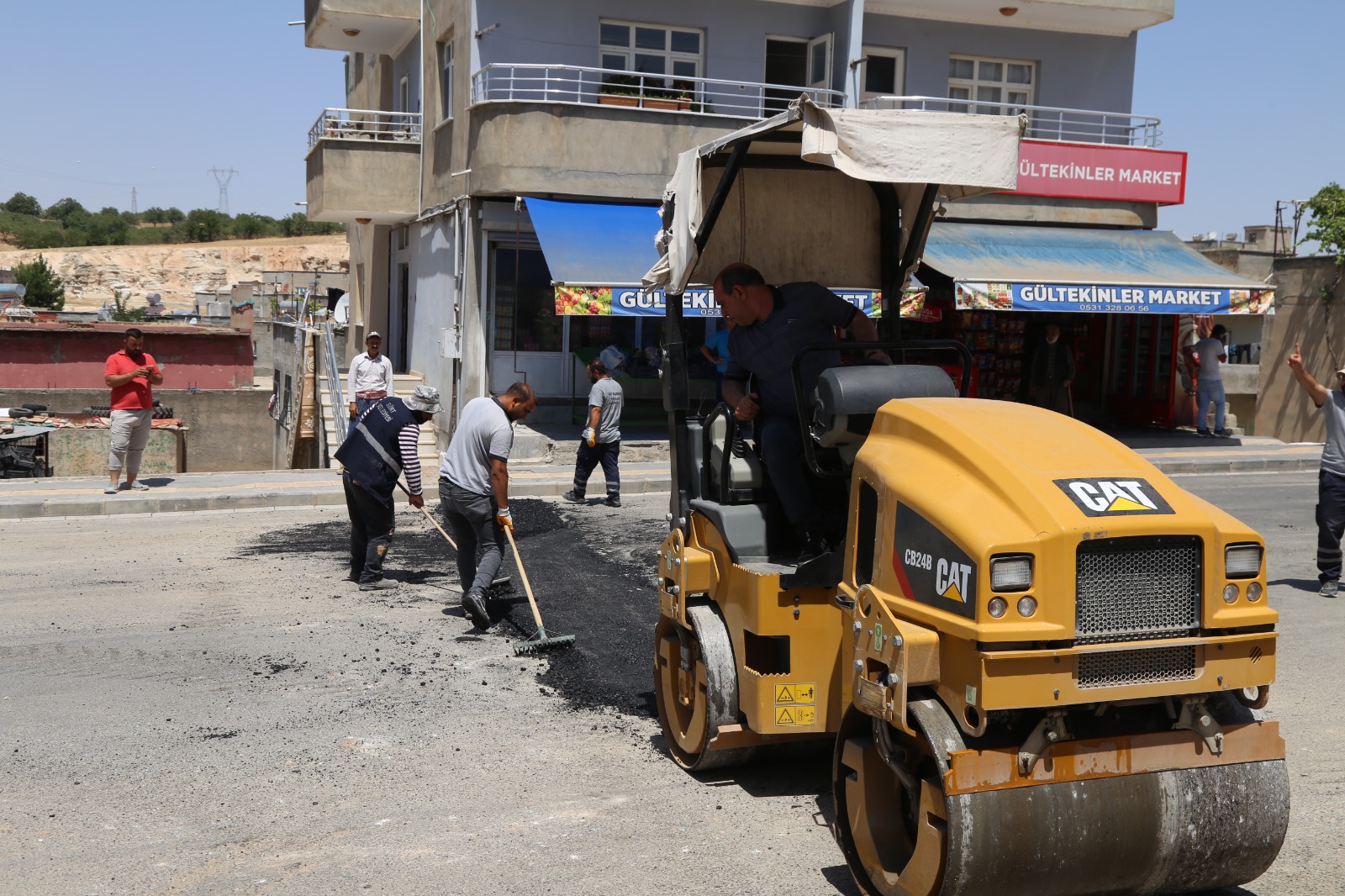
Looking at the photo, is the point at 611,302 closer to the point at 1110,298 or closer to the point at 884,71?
the point at 1110,298

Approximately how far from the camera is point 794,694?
508 centimetres

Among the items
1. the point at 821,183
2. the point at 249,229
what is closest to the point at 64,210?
the point at 249,229

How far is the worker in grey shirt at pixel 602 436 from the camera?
537 inches

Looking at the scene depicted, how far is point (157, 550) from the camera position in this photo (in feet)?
37.3

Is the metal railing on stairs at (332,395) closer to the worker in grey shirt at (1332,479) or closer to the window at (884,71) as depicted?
the window at (884,71)

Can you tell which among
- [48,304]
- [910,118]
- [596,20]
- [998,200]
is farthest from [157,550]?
[48,304]

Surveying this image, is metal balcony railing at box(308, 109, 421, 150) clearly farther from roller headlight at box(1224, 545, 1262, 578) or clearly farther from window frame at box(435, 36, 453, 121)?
roller headlight at box(1224, 545, 1262, 578)

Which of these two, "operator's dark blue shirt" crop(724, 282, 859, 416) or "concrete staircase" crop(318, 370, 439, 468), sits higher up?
"operator's dark blue shirt" crop(724, 282, 859, 416)

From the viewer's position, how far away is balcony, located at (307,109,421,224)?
2162 centimetres

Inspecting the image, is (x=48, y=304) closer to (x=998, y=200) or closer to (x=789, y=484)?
(x=998, y=200)

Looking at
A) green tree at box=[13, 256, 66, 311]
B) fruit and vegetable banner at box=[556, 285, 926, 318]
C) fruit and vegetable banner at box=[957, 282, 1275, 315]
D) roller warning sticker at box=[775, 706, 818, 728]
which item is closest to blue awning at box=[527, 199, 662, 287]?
fruit and vegetable banner at box=[556, 285, 926, 318]

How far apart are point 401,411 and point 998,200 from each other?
14.4m

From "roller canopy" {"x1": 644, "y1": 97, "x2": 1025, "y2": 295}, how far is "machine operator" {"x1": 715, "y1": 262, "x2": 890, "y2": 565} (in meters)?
0.34

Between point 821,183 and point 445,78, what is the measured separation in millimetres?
15955
